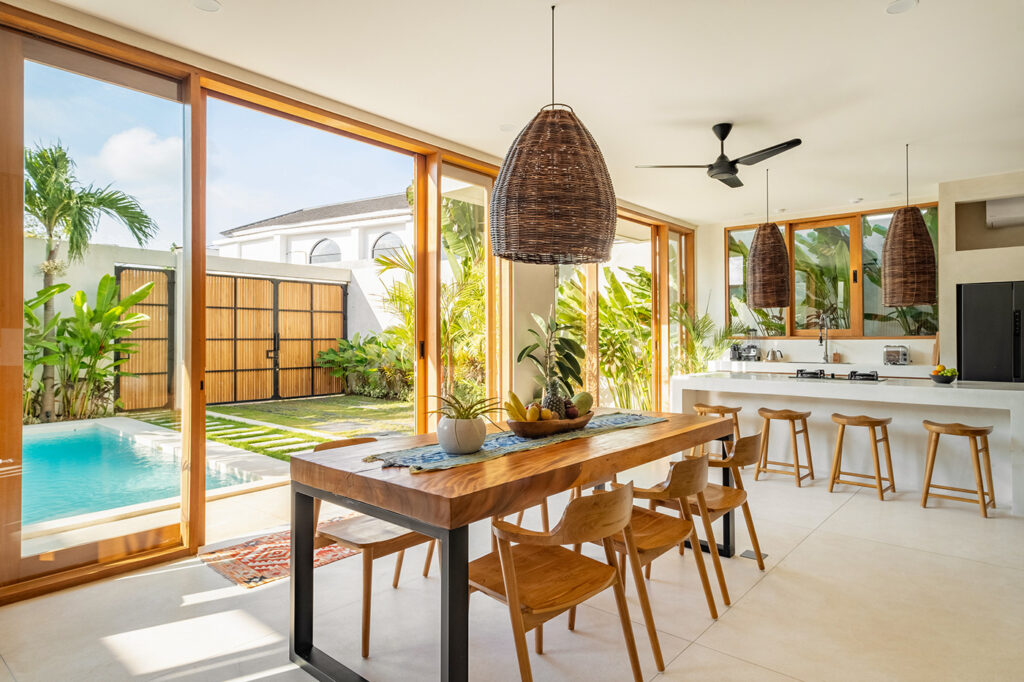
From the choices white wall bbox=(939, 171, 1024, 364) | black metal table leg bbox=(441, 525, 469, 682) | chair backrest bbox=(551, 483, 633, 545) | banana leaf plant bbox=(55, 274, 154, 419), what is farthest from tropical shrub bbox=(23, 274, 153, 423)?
white wall bbox=(939, 171, 1024, 364)

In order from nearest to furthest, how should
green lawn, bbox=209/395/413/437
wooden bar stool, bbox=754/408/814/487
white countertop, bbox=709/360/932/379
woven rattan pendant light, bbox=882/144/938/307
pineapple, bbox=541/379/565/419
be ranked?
1. pineapple, bbox=541/379/565/419
2. woven rattan pendant light, bbox=882/144/938/307
3. wooden bar stool, bbox=754/408/814/487
4. white countertop, bbox=709/360/932/379
5. green lawn, bbox=209/395/413/437

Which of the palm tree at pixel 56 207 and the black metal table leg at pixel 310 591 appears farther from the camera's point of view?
the palm tree at pixel 56 207

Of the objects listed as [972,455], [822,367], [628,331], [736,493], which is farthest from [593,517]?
[822,367]

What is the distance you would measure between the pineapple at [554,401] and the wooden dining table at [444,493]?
0.20m

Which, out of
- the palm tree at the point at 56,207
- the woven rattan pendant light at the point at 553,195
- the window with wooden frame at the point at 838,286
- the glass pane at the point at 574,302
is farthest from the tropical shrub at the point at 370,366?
the woven rattan pendant light at the point at 553,195

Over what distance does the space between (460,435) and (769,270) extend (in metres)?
3.62

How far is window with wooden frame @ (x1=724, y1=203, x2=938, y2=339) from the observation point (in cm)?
685

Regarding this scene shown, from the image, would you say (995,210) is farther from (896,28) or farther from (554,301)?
(554,301)

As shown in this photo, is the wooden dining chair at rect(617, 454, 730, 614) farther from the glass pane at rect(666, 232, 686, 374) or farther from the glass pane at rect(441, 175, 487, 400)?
the glass pane at rect(666, 232, 686, 374)

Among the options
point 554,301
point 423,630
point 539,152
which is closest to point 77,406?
point 423,630

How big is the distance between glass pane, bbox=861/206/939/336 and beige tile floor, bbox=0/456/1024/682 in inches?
148

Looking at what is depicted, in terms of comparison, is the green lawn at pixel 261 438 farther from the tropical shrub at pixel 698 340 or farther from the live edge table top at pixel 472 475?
the tropical shrub at pixel 698 340

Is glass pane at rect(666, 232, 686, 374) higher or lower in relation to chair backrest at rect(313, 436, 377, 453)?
higher

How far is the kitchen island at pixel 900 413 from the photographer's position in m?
4.36
